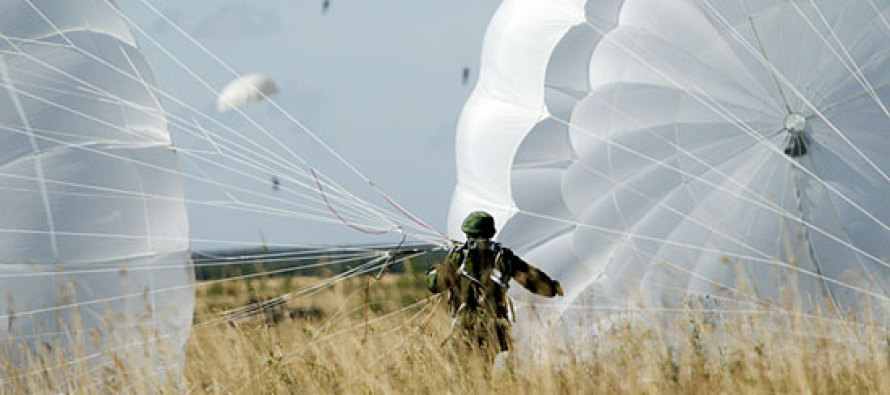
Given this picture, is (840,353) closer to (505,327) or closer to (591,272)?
(505,327)

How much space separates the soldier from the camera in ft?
21.8

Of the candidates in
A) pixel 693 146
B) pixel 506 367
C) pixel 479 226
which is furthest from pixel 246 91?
pixel 506 367

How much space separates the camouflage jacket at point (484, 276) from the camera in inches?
264

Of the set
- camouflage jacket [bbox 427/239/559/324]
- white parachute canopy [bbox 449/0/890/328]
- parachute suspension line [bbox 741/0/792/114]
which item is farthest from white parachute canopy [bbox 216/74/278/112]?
camouflage jacket [bbox 427/239/559/324]

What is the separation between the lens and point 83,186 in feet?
22.4

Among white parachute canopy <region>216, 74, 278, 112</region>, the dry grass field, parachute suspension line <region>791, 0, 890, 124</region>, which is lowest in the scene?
the dry grass field

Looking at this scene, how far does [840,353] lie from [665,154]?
343 cm

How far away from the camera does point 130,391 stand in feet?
19.0

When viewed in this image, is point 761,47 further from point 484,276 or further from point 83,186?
point 83,186

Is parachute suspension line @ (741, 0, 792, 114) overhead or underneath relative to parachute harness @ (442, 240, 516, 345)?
overhead

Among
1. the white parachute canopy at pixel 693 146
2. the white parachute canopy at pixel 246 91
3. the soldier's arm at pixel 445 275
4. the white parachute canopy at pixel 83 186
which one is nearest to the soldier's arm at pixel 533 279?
the soldier's arm at pixel 445 275

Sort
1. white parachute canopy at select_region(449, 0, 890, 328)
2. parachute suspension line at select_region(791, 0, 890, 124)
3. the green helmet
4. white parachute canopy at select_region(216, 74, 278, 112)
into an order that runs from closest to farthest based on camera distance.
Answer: the green helmet < parachute suspension line at select_region(791, 0, 890, 124) < white parachute canopy at select_region(449, 0, 890, 328) < white parachute canopy at select_region(216, 74, 278, 112)

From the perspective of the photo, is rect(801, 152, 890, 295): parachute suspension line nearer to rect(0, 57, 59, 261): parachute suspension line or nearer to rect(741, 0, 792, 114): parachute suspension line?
rect(741, 0, 792, 114): parachute suspension line

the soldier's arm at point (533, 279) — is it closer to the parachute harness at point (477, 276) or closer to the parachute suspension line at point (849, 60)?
the parachute harness at point (477, 276)
